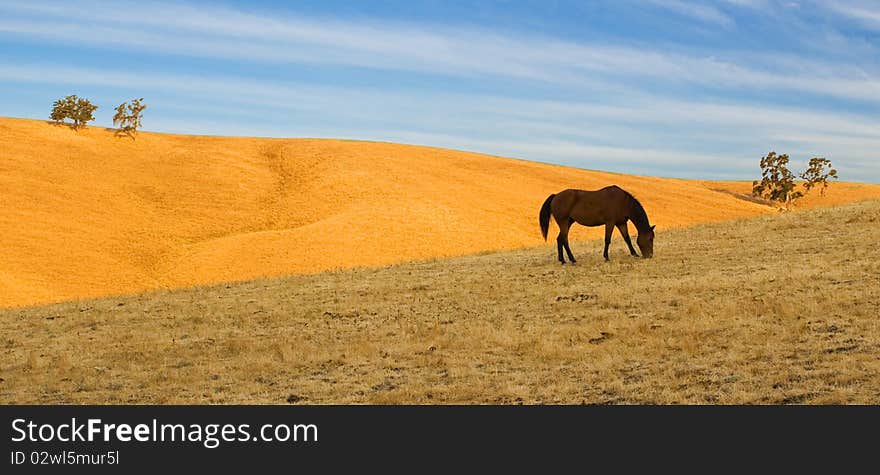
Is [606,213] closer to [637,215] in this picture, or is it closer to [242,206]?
[637,215]

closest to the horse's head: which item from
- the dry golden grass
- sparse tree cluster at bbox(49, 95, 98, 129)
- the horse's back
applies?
the dry golden grass

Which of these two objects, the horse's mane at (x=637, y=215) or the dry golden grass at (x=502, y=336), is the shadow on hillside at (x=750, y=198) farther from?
the horse's mane at (x=637, y=215)

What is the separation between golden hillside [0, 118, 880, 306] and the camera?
45.0 metres

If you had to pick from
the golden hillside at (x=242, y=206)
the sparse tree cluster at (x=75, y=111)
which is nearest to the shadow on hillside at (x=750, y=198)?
the golden hillside at (x=242, y=206)

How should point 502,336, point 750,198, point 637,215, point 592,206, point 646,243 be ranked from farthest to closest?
point 750,198, point 592,206, point 646,243, point 637,215, point 502,336

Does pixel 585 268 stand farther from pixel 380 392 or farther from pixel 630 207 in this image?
pixel 380 392

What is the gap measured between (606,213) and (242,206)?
43.4 meters

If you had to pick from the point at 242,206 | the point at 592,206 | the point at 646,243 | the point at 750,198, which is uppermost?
the point at 750,198

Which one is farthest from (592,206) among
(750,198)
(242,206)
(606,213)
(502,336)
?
(750,198)

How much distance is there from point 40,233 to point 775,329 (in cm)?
4695

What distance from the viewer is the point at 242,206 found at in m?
63.3

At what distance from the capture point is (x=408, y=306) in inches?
815

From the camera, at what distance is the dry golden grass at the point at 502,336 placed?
12.1 meters
